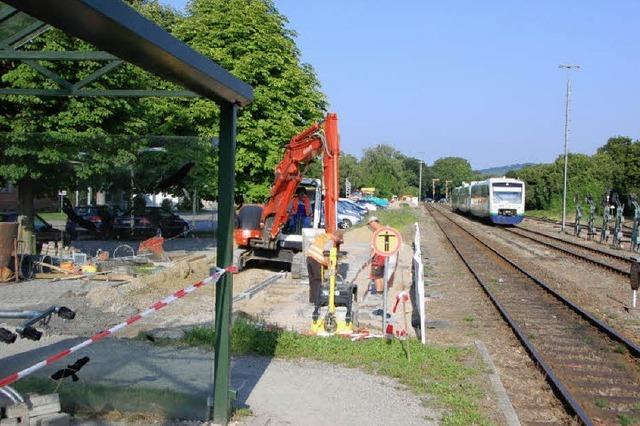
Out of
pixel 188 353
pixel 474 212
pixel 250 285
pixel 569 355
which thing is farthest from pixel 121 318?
pixel 474 212

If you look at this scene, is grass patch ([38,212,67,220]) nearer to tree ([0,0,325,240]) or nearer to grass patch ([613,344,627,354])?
tree ([0,0,325,240])

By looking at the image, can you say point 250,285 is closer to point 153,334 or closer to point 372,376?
point 153,334

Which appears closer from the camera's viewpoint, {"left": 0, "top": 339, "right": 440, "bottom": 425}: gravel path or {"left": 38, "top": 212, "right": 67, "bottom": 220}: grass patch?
{"left": 0, "top": 339, "right": 440, "bottom": 425}: gravel path

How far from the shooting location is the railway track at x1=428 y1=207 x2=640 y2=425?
27.2ft

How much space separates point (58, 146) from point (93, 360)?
2.10 meters

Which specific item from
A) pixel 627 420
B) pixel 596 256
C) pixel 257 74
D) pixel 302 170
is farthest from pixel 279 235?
pixel 596 256

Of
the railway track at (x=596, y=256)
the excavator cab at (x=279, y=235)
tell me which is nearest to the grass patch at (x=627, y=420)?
the excavator cab at (x=279, y=235)

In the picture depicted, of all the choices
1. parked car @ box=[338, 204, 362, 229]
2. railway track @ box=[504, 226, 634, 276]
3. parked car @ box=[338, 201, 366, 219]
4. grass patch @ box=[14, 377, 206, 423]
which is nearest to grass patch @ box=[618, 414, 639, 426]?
grass patch @ box=[14, 377, 206, 423]

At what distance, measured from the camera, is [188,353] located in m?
7.40

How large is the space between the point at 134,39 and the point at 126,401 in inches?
128

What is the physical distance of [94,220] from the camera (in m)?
6.86

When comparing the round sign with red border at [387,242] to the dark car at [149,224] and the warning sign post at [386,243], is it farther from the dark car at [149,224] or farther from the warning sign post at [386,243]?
the dark car at [149,224]

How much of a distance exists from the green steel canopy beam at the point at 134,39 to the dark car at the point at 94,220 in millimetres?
1767

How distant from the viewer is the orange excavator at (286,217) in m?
17.5
